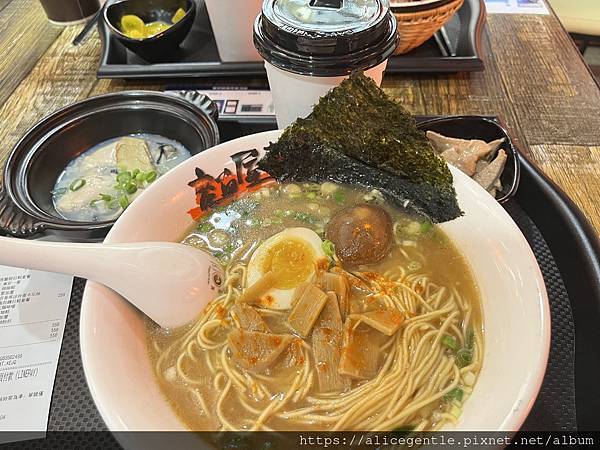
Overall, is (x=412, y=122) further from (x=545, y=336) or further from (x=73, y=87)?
(x=73, y=87)

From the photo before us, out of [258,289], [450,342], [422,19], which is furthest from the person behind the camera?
[422,19]

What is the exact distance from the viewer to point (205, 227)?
1477 millimetres

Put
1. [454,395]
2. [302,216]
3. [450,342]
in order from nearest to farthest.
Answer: [454,395], [450,342], [302,216]

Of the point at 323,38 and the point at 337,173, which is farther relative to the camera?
the point at 337,173

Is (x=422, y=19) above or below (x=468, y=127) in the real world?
above

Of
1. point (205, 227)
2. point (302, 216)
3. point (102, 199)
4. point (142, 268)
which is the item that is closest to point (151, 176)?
point (102, 199)

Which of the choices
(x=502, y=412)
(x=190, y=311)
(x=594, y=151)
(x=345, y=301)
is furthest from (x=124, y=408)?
(x=594, y=151)

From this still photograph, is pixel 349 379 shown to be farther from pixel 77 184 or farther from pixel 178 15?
pixel 178 15

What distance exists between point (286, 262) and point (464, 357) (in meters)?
0.54

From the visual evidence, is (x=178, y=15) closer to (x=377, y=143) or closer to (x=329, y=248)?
(x=377, y=143)

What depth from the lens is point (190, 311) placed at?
49.5 inches

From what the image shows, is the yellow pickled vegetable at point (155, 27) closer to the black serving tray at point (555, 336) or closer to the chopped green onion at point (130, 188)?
the chopped green onion at point (130, 188)

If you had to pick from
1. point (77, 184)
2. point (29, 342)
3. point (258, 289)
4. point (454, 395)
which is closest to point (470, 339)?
point (454, 395)

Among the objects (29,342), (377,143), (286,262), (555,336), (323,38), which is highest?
(323,38)
